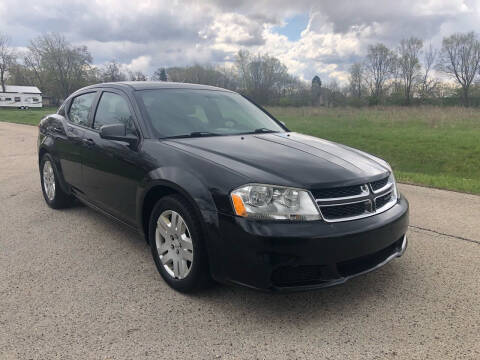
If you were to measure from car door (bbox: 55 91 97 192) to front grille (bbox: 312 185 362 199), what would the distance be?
2.85 meters

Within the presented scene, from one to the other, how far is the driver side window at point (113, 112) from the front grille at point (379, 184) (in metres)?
2.08

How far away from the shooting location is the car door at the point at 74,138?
4.37 metres

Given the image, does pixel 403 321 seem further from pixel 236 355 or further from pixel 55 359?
pixel 55 359

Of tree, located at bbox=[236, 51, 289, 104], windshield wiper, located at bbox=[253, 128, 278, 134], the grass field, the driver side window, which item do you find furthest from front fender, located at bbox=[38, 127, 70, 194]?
tree, located at bbox=[236, 51, 289, 104]

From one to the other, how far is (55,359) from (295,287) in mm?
1515

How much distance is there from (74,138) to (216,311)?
2801mm

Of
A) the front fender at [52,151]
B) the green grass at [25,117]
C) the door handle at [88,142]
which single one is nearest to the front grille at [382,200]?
the door handle at [88,142]

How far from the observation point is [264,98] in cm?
6016

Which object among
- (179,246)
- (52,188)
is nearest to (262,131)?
(179,246)

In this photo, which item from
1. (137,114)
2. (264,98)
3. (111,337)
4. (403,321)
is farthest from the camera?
(264,98)

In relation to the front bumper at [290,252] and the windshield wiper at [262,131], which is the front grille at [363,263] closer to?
the front bumper at [290,252]

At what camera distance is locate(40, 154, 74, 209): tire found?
5.11m

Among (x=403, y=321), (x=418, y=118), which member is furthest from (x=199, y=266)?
(x=418, y=118)

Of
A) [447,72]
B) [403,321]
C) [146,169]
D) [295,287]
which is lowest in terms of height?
[403,321]
